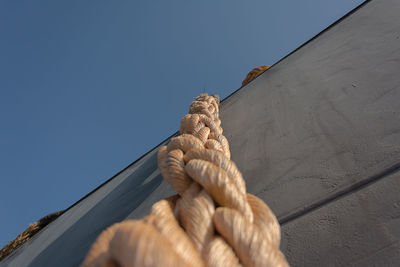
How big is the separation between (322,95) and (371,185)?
438 millimetres

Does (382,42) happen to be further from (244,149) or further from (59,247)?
(59,247)

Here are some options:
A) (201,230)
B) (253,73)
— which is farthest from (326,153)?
(253,73)

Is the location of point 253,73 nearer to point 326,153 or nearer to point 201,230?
point 326,153

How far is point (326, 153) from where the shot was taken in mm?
586

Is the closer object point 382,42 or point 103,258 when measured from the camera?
point 103,258

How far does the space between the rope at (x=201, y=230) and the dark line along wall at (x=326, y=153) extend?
0.70 ft

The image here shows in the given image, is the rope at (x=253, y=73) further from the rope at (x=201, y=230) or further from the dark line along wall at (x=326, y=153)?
the rope at (x=201, y=230)

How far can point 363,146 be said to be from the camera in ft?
1.78

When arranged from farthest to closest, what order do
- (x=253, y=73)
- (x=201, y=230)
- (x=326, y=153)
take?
(x=253, y=73) < (x=326, y=153) < (x=201, y=230)

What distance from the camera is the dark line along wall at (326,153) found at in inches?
16.4

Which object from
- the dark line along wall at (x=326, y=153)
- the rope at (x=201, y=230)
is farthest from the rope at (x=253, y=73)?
the rope at (x=201, y=230)

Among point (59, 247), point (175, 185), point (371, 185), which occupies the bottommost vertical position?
point (371, 185)

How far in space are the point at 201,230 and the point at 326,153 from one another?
446mm

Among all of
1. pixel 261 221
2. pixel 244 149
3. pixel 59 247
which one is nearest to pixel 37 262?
pixel 59 247
